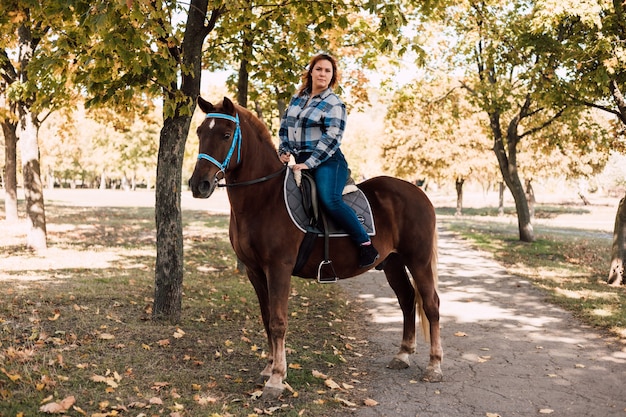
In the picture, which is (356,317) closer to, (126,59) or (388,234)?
(388,234)

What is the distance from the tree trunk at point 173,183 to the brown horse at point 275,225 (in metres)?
2.34

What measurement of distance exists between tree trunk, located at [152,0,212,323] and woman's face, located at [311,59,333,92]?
2.48 metres

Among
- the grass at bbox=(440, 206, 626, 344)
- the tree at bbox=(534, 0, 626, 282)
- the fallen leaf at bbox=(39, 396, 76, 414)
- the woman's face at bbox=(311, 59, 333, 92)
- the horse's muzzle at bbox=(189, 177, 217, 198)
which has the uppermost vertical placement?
the tree at bbox=(534, 0, 626, 282)

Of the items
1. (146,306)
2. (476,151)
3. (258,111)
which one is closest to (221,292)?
(146,306)

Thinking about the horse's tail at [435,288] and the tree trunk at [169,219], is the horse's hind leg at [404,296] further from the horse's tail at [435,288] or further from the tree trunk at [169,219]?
the tree trunk at [169,219]

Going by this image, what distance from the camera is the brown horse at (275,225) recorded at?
5090 millimetres

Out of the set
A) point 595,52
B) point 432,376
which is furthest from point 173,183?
point 595,52

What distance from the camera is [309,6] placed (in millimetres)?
8570

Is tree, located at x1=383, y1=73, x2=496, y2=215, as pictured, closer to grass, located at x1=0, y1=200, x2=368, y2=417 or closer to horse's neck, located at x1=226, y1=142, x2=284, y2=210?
grass, located at x1=0, y1=200, x2=368, y2=417

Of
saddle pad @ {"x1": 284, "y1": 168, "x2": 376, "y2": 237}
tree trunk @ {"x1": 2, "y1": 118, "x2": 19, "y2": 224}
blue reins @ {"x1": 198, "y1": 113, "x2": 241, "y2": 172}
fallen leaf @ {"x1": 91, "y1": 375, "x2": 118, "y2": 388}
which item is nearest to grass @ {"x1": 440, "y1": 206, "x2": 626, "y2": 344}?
saddle pad @ {"x1": 284, "y1": 168, "x2": 376, "y2": 237}

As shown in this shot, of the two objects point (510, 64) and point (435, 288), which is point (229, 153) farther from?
point (510, 64)

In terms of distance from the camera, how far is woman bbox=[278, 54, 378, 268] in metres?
5.53

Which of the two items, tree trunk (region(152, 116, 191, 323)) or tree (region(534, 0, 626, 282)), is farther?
tree (region(534, 0, 626, 282))

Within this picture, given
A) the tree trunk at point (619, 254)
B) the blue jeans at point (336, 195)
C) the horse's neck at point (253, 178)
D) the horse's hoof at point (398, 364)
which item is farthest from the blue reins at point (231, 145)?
the tree trunk at point (619, 254)
